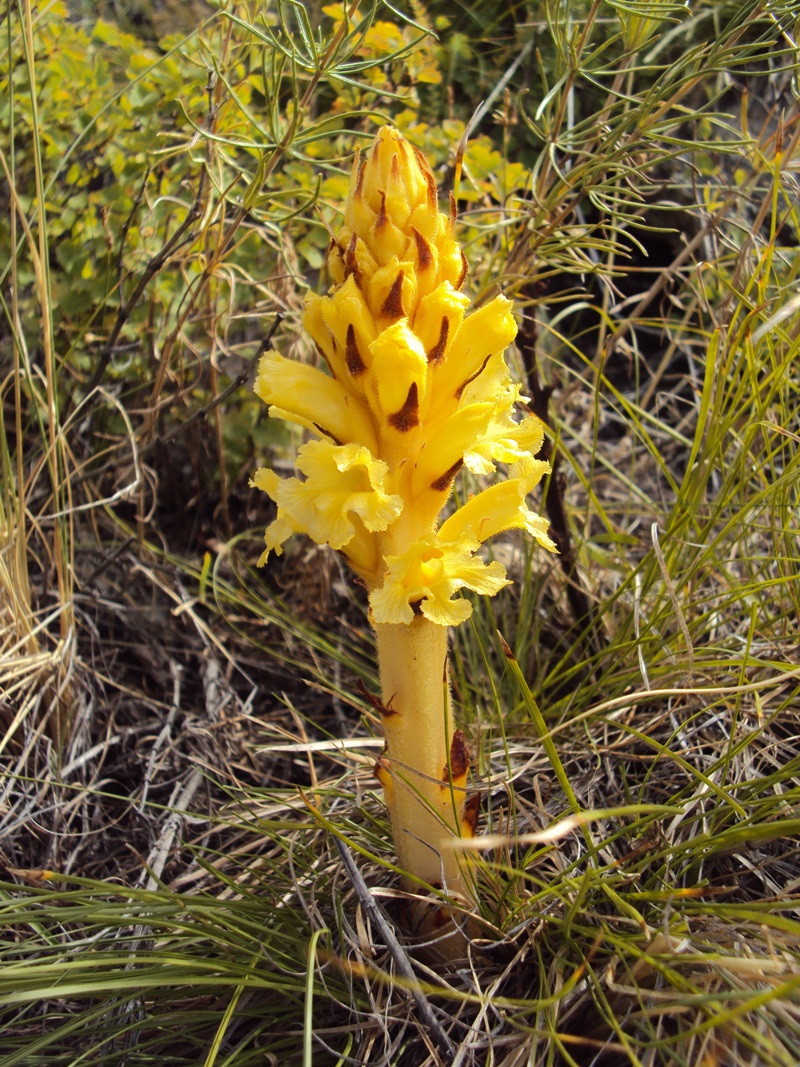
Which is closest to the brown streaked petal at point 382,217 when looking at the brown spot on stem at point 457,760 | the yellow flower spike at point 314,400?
the yellow flower spike at point 314,400

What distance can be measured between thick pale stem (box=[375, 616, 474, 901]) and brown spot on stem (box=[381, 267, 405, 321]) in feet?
1.34

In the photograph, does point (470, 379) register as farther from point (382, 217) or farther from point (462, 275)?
point (382, 217)

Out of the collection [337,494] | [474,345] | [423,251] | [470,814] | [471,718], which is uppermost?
[423,251]

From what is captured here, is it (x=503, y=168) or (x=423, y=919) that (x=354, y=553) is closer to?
(x=423, y=919)

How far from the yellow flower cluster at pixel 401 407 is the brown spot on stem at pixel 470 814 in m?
0.30

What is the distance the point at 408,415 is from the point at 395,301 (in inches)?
5.7

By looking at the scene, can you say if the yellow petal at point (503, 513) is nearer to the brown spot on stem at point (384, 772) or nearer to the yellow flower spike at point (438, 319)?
the yellow flower spike at point (438, 319)

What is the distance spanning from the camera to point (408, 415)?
3.68 ft

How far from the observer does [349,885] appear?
1.43 metres

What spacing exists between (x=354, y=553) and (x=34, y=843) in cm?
100

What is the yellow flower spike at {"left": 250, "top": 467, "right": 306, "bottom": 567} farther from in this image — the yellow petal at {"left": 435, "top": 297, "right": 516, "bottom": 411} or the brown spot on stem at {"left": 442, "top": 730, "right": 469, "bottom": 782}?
the brown spot on stem at {"left": 442, "top": 730, "right": 469, "bottom": 782}

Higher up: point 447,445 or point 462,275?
point 462,275

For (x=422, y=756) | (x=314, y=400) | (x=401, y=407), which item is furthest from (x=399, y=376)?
(x=422, y=756)

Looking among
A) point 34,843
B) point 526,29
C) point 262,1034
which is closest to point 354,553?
point 262,1034
